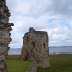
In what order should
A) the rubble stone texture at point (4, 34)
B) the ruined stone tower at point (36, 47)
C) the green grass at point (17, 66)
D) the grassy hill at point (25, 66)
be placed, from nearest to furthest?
1. the rubble stone texture at point (4, 34)
2. the green grass at point (17, 66)
3. the grassy hill at point (25, 66)
4. the ruined stone tower at point (36, 47)

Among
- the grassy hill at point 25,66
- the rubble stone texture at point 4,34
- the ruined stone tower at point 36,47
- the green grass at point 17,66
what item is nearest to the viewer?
the rubble stone texture at point 4,34

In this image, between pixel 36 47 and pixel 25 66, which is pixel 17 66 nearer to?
pixel 25 66

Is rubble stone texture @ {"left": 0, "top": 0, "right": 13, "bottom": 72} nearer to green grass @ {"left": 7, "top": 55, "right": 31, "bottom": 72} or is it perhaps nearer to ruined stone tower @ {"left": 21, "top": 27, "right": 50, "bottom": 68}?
green grass @ {"left": 7, "top": 55, "right": 31, "bottom": 72}

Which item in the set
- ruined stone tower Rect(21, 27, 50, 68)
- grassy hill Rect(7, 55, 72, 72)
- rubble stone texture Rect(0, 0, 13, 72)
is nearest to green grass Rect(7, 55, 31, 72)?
grassy hill Rect(7, 55, 72, 72)

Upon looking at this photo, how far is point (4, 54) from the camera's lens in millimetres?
9211

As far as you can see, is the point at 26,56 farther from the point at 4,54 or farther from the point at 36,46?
the point at 4,54

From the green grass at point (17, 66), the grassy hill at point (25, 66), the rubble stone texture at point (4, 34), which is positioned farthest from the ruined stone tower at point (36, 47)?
the rubble stone texture at point (4, 34)

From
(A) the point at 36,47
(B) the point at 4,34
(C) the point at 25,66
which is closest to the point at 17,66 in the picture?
(C) the point at 25,66

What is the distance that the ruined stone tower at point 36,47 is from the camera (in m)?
36.5

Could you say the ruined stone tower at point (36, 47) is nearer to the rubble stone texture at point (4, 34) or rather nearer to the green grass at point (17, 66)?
the green grass at point (17, 66)

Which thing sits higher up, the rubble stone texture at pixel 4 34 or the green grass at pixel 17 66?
the rubble stone texture at pixel 4 34

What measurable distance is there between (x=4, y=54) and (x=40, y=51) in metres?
27.9

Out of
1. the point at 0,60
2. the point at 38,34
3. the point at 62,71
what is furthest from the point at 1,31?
the point at 38,34

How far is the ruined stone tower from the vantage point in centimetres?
3653
